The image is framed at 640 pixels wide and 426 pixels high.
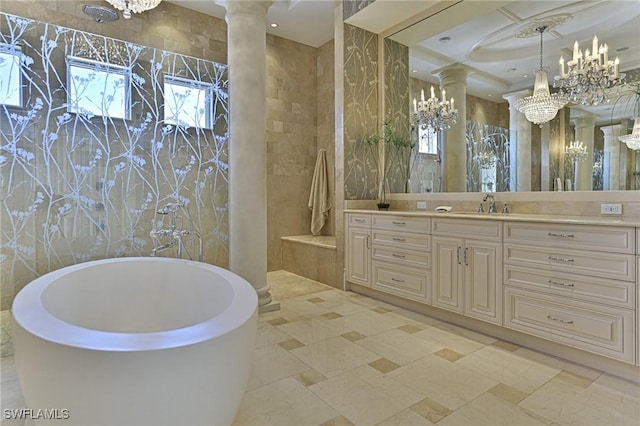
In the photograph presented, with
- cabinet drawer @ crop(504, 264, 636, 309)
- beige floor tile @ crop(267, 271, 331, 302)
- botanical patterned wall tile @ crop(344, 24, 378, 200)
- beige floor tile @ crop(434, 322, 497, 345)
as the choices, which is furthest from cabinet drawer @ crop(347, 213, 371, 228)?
cabinet drawer @ crop(504, 264, 636, 309)

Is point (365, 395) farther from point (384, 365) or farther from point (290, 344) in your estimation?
point (290, 344)

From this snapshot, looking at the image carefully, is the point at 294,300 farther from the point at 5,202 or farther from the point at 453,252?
the point at 5,202

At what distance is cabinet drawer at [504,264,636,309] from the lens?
6.66 ft

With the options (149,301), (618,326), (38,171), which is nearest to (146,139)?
(38,171)

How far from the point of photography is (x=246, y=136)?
3283mm

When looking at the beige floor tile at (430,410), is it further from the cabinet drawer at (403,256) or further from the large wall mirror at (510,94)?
the large wall mirror at (510,94)

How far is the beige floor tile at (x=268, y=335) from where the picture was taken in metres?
2.60

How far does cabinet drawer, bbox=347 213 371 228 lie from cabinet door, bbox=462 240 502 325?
1129 millimetres

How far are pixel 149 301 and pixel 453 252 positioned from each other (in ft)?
7.68

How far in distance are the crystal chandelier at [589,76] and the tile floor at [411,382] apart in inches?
77.5

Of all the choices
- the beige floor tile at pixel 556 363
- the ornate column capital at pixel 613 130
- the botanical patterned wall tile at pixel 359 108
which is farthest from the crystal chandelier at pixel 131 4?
the beige floor tile at pixel 556 363

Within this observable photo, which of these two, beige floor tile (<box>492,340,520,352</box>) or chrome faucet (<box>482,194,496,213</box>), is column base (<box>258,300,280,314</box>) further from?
chrome faucet (<box>482,194,496,213</box>)

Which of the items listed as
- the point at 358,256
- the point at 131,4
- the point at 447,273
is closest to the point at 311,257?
the point at 358,256

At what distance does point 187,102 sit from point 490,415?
3.29 meters
